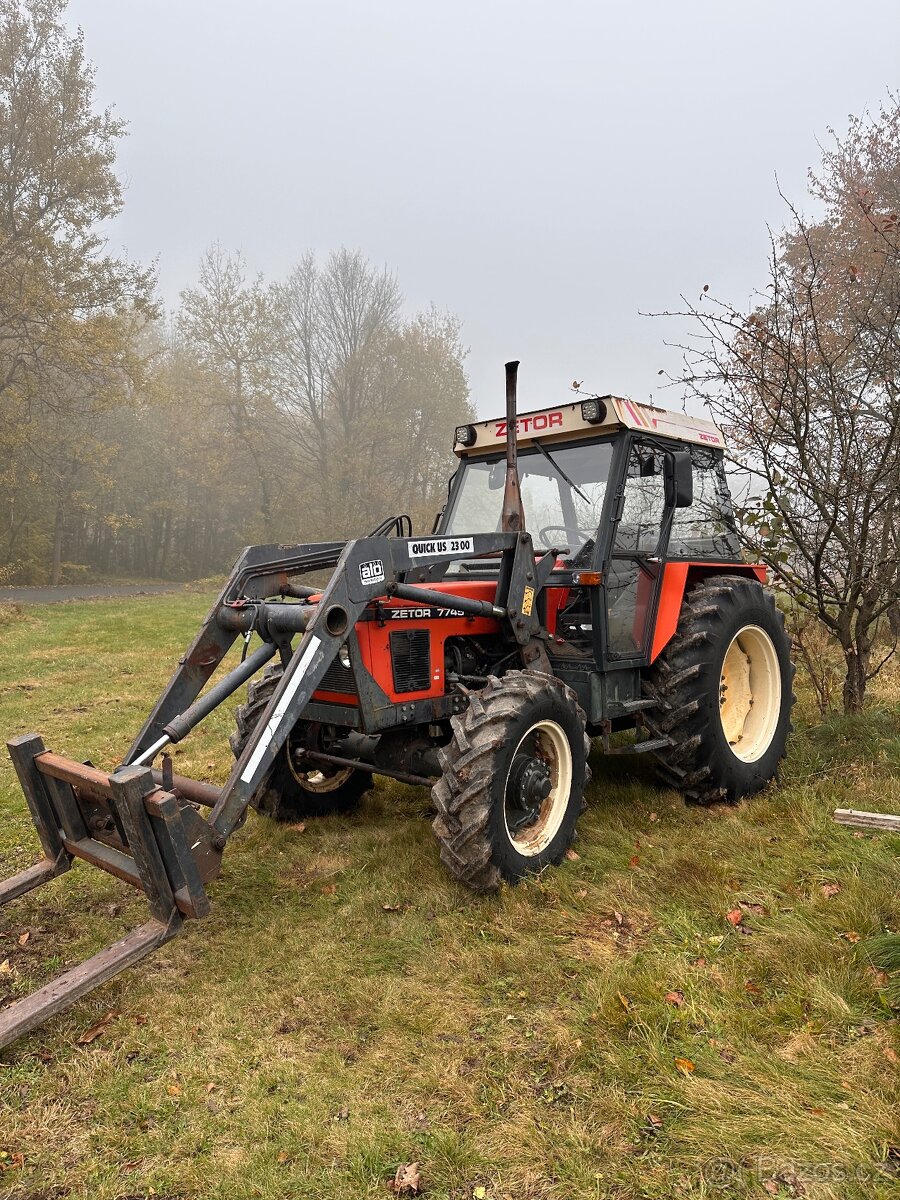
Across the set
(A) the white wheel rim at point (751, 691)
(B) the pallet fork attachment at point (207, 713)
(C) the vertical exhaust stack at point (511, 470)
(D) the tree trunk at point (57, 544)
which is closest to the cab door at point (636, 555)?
(B) the pallet fork attachment at point (207, 713)

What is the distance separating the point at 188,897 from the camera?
2.95 metres

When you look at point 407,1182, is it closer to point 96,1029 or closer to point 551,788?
point 96,1029

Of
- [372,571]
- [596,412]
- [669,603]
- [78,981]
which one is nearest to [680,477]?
[596,412]

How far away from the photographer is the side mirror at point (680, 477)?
4652 mm

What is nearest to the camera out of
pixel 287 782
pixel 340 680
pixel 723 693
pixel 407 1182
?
pixel 407 1182

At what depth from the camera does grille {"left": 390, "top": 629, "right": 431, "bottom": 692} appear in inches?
160

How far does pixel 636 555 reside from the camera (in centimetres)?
481

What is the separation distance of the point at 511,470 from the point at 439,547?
699 millimetres

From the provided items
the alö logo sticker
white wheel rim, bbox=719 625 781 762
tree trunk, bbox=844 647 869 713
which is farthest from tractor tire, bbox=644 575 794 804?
the alö logo sticker

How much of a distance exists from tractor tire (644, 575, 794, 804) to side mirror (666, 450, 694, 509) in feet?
2.31

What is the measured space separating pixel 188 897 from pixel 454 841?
1.19m

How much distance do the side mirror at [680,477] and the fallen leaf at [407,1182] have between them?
12.3 ft

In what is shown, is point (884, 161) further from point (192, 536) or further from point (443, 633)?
point (192, 536)

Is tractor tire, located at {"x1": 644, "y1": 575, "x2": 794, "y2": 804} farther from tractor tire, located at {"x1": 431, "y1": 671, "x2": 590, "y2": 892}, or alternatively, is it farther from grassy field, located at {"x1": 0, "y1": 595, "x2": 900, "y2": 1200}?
tractor tire, located at {"x1": 431, "y1": 671, "x2": 590, "y2": 892}
